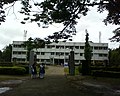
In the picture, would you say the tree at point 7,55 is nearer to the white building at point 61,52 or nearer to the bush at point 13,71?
the white building at point 61,52

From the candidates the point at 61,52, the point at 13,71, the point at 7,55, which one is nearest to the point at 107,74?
the point at 13,71

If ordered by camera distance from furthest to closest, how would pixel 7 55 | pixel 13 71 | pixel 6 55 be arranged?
1. pixel 6 55
2. pixel 7 55
3. pixel 13 71

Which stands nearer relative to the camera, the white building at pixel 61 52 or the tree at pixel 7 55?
the tree at pixel 7 55

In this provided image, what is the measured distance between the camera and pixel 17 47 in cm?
13638

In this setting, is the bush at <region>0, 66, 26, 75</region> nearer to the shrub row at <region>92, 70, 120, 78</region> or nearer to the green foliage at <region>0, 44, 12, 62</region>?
the shrub row at <region>92, 70, 120, 78</region>

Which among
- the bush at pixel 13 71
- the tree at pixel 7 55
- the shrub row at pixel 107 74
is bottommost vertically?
the shrub row at pixel 107 74

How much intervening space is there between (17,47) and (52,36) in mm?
113899

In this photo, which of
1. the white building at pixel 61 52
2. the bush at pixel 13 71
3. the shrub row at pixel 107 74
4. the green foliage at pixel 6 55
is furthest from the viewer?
the white building at pixel 61 52

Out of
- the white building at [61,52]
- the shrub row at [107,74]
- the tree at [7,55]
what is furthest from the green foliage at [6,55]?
the shrub row at [107,74]

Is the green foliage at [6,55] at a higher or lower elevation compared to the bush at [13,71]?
higher

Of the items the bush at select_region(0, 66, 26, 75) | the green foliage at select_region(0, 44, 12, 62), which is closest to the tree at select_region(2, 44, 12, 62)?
the green foliage at select_region(0, 44, 12, 62)

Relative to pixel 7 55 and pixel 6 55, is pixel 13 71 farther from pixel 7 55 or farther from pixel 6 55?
pixel 6 55

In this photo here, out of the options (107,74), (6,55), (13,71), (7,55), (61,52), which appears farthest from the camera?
(61,52)

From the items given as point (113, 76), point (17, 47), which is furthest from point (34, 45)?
point (17, 47)
